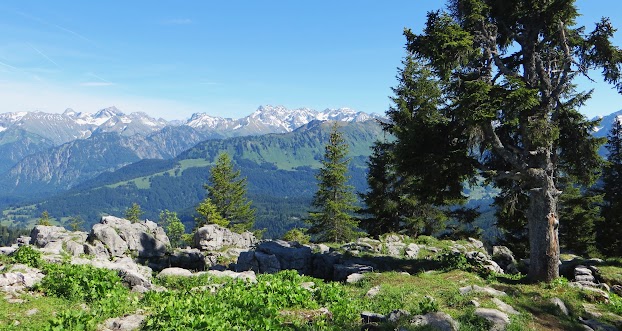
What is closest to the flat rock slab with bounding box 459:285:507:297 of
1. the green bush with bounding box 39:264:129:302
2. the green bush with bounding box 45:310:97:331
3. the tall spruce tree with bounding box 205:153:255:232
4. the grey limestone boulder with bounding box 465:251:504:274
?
the grey limestone boulder with bounding box 465:251:504:274

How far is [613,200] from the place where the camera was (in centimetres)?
3919

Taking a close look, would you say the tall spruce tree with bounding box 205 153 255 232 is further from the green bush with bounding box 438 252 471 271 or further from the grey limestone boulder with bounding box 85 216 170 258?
the green bush with bounding box 438 252 471 271

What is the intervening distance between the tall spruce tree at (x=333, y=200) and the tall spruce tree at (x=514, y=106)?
29.0 meters

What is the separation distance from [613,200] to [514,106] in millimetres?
32907

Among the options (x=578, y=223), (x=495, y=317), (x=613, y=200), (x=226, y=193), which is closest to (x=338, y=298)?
(x=495, y=317)

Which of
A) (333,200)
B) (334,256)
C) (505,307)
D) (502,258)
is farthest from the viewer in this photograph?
(333,200)

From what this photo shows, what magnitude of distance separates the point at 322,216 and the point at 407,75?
21957 millimetres

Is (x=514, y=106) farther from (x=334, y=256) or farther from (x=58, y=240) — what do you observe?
(x=58, y=240)

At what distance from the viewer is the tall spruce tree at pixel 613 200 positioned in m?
37.9

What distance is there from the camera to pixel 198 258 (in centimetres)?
3478

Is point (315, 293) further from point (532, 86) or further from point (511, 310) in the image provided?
point (532, 86)

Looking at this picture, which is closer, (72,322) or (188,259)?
(72,322)

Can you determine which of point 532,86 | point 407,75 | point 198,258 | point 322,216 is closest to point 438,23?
point 532,86

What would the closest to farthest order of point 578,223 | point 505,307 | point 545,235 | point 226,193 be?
point 505,307
point 545,235
point 578,223
point 226,193
